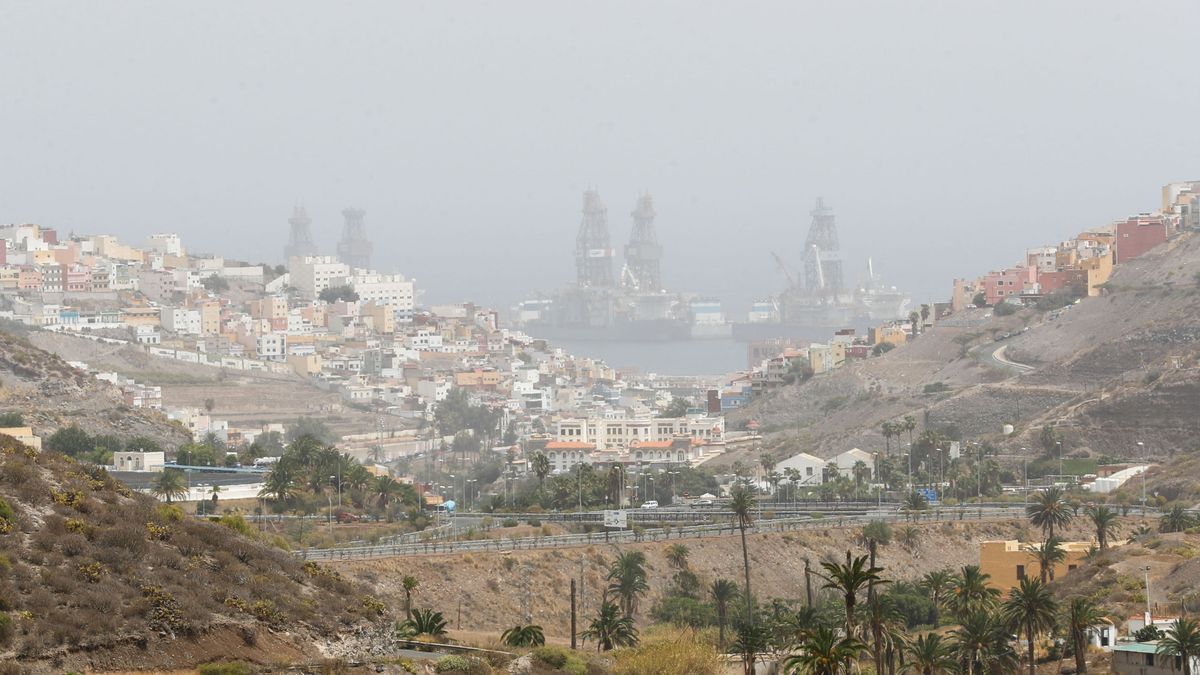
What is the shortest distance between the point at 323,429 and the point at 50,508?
8928 cm

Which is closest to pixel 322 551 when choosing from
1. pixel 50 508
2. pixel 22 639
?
pixel 50 508

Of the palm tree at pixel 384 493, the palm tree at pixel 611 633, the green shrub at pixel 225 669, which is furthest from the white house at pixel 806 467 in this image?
the green shrub at pixel 225 669

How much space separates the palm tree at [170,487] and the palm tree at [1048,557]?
19.1 meters

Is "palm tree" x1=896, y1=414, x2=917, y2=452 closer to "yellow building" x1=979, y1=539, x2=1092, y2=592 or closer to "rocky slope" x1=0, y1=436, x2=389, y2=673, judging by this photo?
"yellow building" x1=979, y1=539, x2=1092, y2=592

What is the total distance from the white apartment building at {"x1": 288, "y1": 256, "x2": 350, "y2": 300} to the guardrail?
115015mm

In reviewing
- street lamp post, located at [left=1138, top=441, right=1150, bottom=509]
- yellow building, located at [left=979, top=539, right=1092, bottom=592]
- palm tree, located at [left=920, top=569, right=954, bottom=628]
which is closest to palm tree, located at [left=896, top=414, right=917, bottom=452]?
street lamp post, located at [left=1138, top=441, right=1150, bottom=509]

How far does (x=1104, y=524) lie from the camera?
4934 cm

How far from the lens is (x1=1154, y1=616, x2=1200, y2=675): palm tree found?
105 ft

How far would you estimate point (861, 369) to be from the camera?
4208 inches

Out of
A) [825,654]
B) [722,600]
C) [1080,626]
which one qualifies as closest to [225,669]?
[825,654]

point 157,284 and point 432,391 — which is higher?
point 157,284

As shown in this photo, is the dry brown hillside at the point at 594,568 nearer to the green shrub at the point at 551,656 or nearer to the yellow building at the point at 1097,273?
the green shrub at the point at 551,656

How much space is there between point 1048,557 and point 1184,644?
1361 centimetres

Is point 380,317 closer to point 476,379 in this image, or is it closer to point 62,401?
point 476,379
